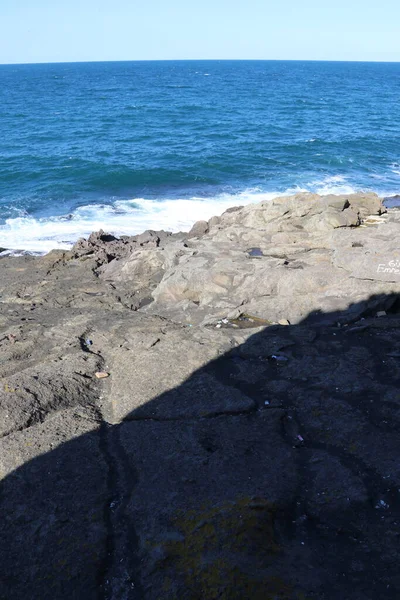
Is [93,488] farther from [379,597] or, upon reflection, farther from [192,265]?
[192,265]

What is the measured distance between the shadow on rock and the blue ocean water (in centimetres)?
1382

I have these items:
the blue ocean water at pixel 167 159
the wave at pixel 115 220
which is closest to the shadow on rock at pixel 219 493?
the wave at pixel 115 220

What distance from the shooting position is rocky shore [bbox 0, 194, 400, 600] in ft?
13.5

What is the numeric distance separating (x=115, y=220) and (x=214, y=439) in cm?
1740

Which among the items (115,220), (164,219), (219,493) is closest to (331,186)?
(164,219)

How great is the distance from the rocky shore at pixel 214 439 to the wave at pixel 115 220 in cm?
882

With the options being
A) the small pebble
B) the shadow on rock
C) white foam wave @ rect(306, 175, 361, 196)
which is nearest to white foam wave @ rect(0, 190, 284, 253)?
white foam wave @ rect(306, 175, 361, 196)

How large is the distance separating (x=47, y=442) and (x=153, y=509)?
1.58m

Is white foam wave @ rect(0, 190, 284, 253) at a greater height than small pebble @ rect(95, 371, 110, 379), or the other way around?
small pebble @ rect(95, 371, 110, 379)

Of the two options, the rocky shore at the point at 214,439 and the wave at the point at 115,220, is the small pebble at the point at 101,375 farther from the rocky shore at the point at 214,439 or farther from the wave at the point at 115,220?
the wave at the point at 115,220

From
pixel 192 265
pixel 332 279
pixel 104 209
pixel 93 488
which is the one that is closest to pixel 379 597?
pixel 93 488

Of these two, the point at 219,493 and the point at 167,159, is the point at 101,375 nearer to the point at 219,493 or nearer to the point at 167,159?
the point at 219,493

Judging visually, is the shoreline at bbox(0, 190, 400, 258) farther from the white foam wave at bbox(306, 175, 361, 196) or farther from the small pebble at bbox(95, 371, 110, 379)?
the small pebble at bbox(95, 371, 110, 379)

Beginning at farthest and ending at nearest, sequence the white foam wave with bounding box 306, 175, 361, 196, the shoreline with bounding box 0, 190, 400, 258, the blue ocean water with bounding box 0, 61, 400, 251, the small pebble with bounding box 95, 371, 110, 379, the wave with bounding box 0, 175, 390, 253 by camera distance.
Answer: the white foam wave with bounding box 306, 175, 361, 196
the blue ocean water with bounding box 0, 61, 400, 251
the wave with bounding box 0, 175, 390, 253
the shoreline with bounding box 0, 190, 400, 258
the small pebble with bounding box 95, 371, 110, 379
